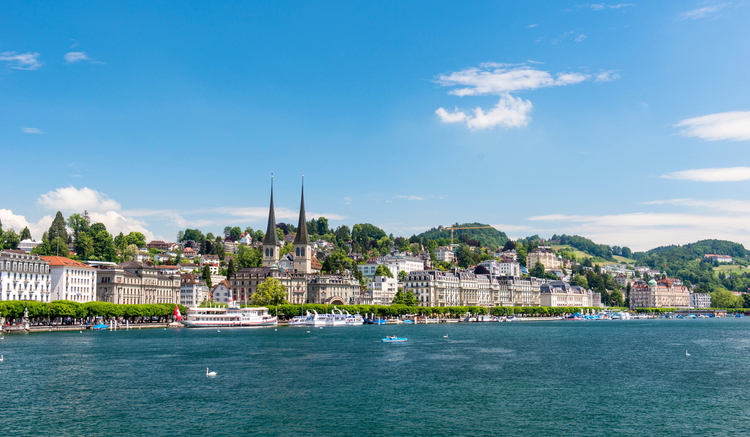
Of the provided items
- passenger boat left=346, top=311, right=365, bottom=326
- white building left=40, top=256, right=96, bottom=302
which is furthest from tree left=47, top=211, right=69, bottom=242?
passenger boat left=346, top=311, right=365, bottom=326

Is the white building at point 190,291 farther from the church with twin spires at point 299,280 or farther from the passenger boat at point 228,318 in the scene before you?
the passenger boat at point 228,318

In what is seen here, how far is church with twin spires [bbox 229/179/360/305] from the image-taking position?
16500 cm

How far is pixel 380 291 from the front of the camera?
186250 millimetres

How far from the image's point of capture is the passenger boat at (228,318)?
407 feet

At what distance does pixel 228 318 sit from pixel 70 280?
28435 mm

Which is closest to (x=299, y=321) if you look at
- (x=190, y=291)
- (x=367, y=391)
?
(x=190, y=291)

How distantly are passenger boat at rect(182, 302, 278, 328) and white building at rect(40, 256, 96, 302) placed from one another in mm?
19909

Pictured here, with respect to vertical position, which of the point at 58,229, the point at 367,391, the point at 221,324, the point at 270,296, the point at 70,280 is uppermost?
the point at 58,229

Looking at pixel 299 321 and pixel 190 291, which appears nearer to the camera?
pixel 299 321

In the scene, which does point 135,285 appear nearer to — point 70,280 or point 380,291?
point 70,280

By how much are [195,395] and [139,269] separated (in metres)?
113

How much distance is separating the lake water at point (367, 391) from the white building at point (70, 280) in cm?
5145

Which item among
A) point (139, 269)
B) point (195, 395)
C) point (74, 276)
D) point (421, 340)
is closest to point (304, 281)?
point (139, 269)

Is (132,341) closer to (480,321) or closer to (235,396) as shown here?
(235,396)
